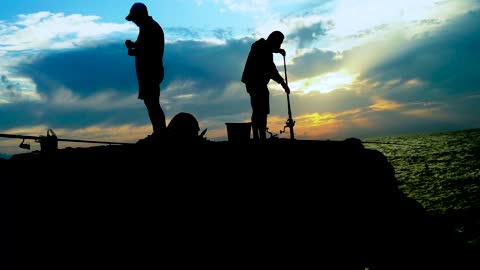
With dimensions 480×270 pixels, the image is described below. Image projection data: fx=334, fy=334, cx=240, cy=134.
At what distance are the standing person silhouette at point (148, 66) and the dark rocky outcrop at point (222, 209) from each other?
2.93 ft

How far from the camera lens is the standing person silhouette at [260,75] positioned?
957 cm

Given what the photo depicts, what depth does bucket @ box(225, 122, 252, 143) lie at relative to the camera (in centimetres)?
907

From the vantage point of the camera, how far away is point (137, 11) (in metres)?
7.86

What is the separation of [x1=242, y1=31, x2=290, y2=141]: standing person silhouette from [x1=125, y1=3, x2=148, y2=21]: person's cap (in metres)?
3.17

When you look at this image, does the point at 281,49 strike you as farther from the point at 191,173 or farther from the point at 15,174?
the point at 15,174

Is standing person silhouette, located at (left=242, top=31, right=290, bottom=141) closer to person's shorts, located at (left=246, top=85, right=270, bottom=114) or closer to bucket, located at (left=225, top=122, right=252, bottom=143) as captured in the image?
person's shorts, located at (left=246, top=85, right=270, bottom=114)

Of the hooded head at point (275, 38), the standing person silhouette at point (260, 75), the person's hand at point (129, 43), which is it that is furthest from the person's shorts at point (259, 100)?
the person's hand at point (129, 43)

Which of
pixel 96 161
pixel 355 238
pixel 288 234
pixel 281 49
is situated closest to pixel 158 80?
pixel 96 161

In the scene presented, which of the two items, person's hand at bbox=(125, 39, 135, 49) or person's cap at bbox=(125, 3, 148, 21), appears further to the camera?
person's hand at bbox=(125, 39, 135, 49)

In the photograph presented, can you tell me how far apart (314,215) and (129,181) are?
455 cm

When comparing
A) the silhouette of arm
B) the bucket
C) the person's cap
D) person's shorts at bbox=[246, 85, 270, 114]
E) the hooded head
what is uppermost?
the person's cap

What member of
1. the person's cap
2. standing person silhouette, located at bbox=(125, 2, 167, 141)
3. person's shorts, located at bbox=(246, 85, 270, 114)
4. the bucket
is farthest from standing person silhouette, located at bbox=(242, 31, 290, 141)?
the person's cap

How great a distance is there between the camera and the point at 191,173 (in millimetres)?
7242

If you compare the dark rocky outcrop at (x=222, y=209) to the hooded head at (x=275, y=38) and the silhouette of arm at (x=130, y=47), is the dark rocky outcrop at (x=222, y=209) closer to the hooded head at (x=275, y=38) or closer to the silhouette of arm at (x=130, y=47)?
the silhouette of arm at (x=130, y=47)
